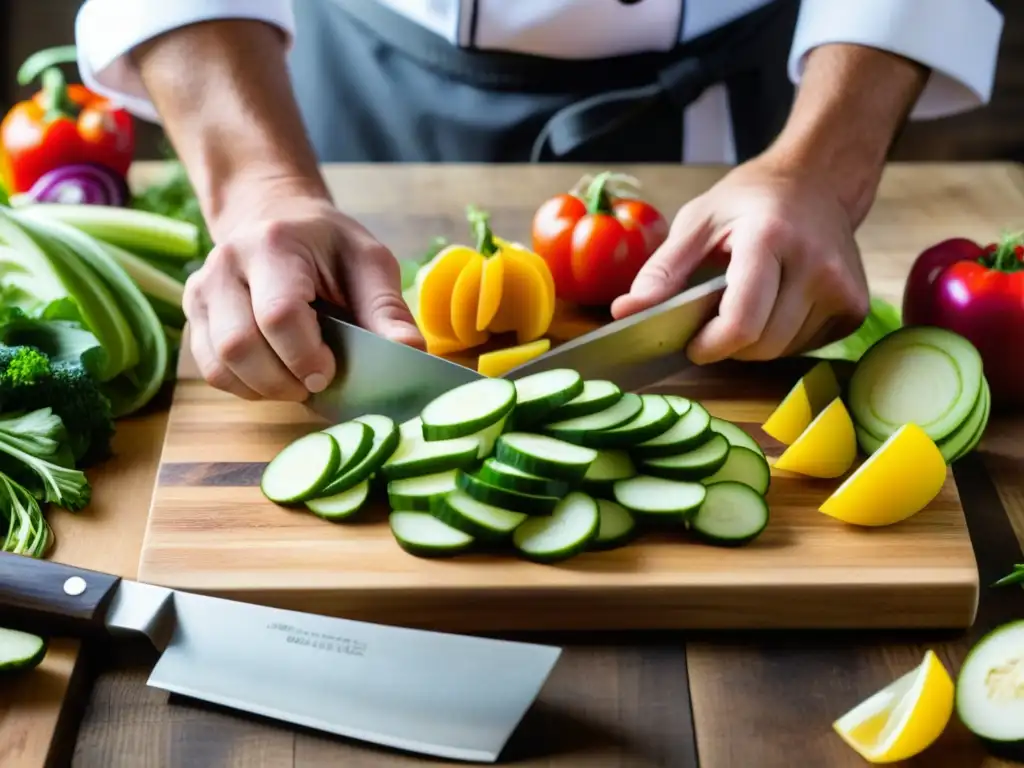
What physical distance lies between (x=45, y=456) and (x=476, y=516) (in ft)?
2.14

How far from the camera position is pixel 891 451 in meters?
1.49

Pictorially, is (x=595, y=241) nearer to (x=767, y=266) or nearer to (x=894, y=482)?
(x=767, y=266)

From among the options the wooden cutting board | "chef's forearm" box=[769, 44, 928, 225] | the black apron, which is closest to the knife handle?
the wooden cutting board

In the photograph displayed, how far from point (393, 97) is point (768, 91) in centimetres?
86

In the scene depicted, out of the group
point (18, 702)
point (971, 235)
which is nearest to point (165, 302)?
point (18, 702)

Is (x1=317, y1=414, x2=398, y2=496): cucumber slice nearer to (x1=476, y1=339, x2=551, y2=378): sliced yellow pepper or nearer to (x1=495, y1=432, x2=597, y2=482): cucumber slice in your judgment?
(x1=495, y1=432, x2=597, y2=482): cucumber slice

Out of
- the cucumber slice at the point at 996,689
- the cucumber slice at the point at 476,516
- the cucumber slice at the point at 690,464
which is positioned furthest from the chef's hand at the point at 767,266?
the cucumber slice at the point at 996,689

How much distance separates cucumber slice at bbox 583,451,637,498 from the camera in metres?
1.52

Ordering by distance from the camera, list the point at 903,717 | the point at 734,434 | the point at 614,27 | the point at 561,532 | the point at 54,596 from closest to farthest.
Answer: the point at 903,717 < the point at 54,596 < the point at 561,532 < the point at 734,434 < the point at 614,27

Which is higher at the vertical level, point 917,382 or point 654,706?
point 917,382

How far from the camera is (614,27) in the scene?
2344 millimetres

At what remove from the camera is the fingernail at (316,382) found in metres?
1.70

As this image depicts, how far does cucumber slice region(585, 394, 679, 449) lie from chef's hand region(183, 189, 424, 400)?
1.12 feet

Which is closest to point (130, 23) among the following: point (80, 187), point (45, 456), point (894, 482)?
Result: point (80, 187)
